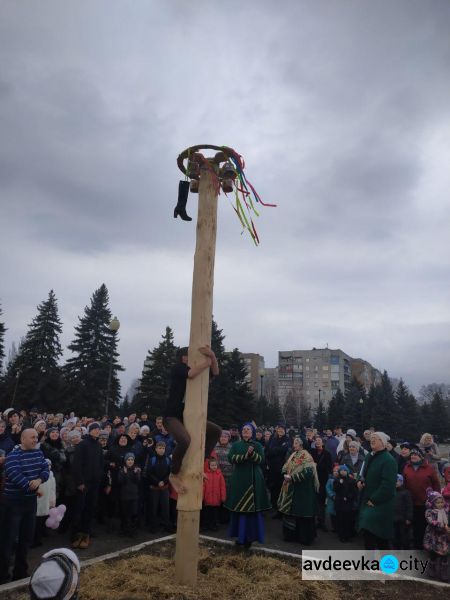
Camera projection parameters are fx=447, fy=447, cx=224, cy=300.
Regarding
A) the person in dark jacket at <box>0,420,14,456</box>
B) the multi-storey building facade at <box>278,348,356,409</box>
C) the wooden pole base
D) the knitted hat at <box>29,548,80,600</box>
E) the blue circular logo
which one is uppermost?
the multi-storey building facade at <box>278,348,356,409</box>

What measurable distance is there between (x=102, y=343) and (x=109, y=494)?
99.9 feet

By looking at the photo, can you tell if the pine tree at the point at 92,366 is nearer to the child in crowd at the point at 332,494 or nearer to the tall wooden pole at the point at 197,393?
the child in crowd at the point at 332,494

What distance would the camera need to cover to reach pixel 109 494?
9.43m

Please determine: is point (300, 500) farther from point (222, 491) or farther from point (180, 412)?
point (180, 412)

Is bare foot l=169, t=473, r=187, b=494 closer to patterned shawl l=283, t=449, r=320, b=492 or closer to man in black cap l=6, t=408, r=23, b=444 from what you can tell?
patterned shawl l=283, t=449, r=320, b=492

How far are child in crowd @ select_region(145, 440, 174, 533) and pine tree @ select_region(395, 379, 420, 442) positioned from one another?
37407 millimetres

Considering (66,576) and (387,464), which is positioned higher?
(387,464)

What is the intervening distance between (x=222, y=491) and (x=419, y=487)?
12.9 feet

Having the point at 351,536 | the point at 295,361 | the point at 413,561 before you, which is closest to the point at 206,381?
the point at 413,561

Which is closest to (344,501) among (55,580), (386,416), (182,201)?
(182,201)

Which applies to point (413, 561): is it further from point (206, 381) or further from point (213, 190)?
point (213, 190)

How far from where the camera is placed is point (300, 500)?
850 centimetres

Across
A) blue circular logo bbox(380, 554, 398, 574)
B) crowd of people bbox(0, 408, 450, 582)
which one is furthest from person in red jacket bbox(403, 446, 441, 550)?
blue circular logo bbox(380, 554, 398, 574)

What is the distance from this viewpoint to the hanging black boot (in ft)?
18.6
